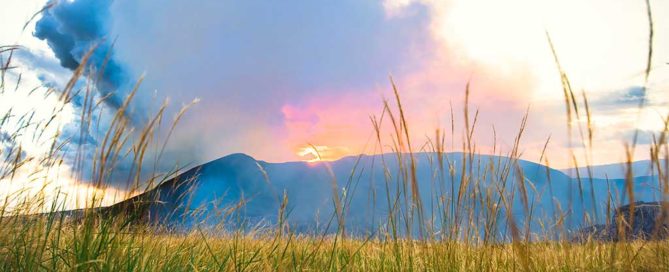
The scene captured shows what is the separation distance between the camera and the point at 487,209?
2.52 m

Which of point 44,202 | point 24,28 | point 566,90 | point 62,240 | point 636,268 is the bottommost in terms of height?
point 636,268

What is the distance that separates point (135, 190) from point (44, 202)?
155 centimetres

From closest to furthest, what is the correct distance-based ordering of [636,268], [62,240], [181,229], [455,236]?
[455,236] → [636,268] → [62,240] → [181,229]

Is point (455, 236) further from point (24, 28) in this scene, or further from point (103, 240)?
point (24, 28)

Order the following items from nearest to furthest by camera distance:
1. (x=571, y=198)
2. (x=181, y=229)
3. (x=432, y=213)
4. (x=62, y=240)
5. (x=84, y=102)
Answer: (x=571, y=198) → (x=84, y=102) → (x=432, y=213) → (x=62, y=240) → (x=181, y=229)

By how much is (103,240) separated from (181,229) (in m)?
3.16

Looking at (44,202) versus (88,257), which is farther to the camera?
(44,202)

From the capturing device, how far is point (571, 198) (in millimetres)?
1963

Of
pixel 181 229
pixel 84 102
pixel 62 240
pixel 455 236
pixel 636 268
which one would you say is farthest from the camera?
pixel 181 229

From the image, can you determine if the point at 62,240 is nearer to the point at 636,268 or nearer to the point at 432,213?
the point at 432,213

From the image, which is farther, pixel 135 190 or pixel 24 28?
pixel 24 28

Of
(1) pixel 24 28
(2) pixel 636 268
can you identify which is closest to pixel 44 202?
(1) pixel 24 28

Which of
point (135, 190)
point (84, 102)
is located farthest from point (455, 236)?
point (84, 102)

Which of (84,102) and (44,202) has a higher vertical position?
(84,102)
